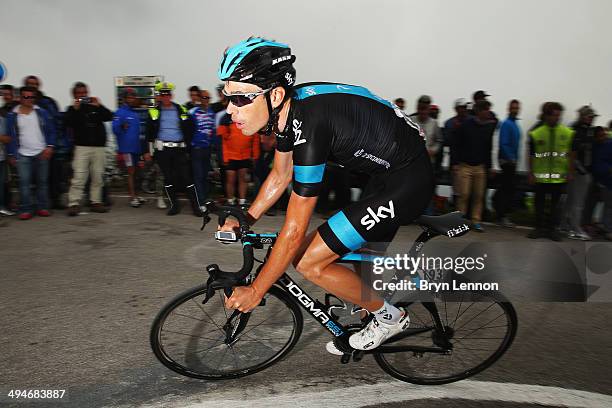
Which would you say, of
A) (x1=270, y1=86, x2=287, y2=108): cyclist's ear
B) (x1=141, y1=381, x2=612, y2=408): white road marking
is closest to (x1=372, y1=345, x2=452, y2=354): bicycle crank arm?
(x1=141, y1=381, x2=612, y2=408): white road marking

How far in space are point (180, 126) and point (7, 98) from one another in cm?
274

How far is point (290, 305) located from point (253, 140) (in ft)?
18.1

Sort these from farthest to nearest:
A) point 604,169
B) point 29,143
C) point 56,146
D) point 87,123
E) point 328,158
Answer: point 56,146 → point 87,123 → point 29,143 → point 604,169 → point 328,158

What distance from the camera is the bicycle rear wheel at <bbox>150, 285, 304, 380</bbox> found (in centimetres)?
291

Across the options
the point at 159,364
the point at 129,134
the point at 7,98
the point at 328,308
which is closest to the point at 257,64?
the point at 328,308

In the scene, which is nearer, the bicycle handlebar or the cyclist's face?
the cyclist's face

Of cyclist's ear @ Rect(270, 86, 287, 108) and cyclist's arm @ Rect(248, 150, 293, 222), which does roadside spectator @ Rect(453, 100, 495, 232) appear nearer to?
→ cyclist's arm @ Rect(248, 150, 293, 222)

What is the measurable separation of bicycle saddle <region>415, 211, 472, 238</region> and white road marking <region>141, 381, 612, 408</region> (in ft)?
3.23

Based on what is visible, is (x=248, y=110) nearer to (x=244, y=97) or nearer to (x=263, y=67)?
(x=244, y=97)

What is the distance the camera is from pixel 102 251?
6.02m

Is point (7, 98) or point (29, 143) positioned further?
point (7, 98)

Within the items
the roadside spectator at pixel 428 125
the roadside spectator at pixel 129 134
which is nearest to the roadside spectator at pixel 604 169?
the roadside spectator at pixel 428 125

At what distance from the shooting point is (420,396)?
9.88ft

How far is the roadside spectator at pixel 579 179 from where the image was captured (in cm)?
707
